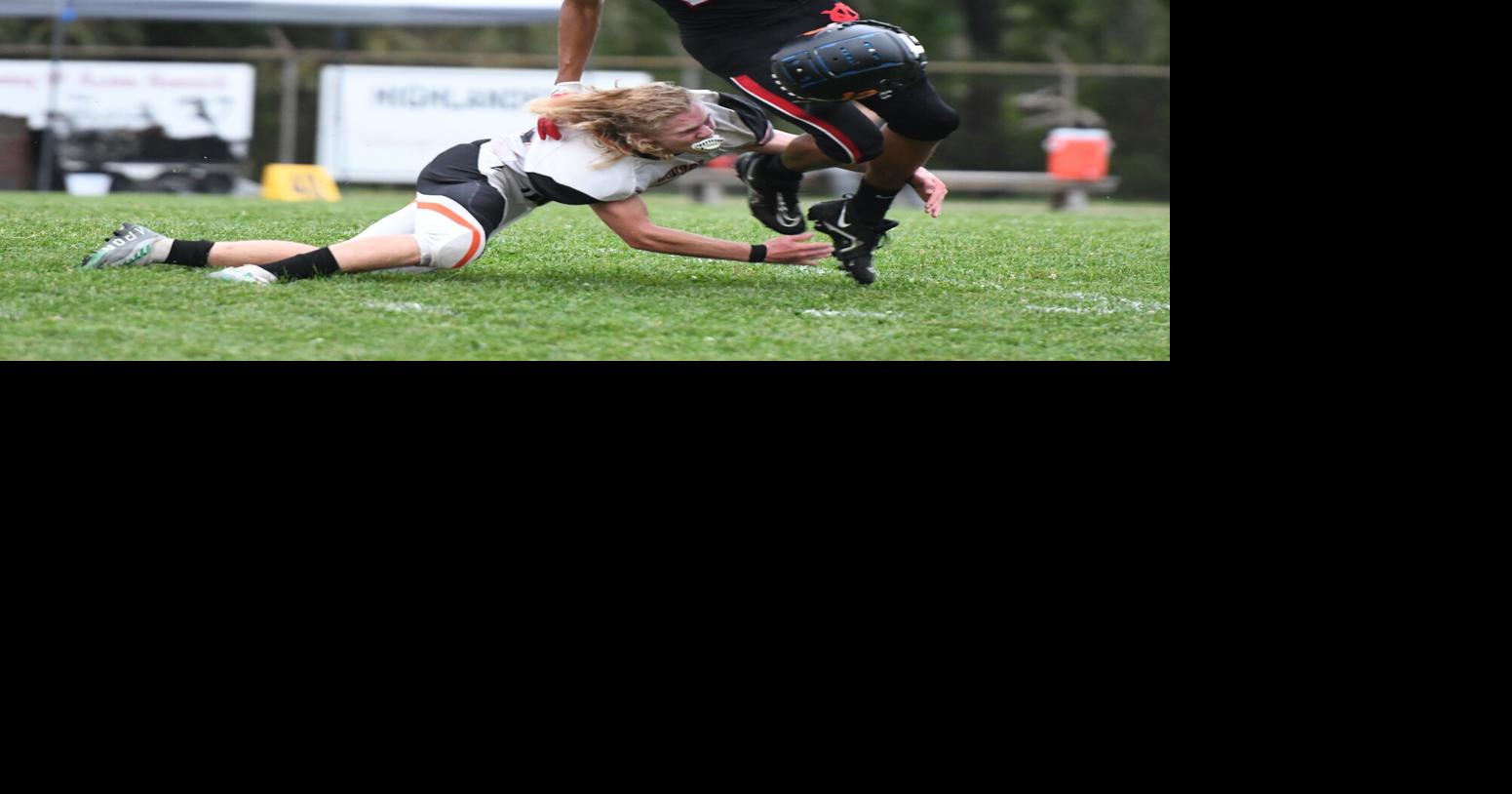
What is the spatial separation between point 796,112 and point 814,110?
0.06 metres

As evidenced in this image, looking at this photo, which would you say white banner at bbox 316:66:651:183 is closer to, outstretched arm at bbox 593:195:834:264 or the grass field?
the grass field

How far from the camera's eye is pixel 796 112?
4766mm

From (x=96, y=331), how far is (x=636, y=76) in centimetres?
1183

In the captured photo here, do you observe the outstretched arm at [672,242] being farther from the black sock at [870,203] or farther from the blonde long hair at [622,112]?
the black sock at [870,203]

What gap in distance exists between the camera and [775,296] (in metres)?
4.73

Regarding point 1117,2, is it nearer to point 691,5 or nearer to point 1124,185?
point 1124,185

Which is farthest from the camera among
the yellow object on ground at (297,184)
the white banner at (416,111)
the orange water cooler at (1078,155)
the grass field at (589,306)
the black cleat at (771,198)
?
the orange water cooler at (1078,155)

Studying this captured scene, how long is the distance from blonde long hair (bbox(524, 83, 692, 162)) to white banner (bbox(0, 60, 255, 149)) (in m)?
10.7

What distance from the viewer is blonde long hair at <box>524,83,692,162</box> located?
183 inches

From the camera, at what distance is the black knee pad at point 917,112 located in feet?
15.7

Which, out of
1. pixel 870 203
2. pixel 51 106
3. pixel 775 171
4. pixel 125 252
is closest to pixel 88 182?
pixel 51 106

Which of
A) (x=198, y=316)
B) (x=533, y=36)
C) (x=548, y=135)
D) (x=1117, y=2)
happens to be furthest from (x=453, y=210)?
(x=1117, y=2)

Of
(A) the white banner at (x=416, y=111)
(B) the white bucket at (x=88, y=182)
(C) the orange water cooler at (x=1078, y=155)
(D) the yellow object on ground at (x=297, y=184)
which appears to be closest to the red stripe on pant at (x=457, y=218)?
(D) the yellow object on ground at (x=297, y=184)

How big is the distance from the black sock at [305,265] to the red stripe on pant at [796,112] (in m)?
1.40
